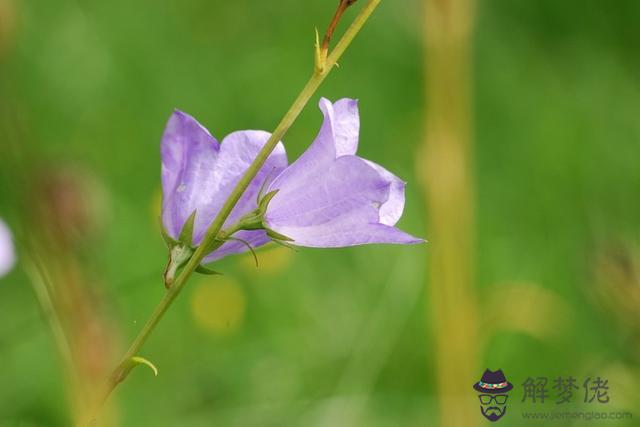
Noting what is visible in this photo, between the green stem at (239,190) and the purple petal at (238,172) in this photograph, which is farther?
the purple petal at (238,172)

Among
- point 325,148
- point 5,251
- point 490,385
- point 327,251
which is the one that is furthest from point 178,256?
point 327,251

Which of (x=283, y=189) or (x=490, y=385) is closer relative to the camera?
(x=283, y=189)

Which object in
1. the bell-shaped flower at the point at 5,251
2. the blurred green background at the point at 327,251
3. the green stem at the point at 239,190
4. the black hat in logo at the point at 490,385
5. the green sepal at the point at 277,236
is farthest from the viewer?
the blurred green background at the point at 327,251

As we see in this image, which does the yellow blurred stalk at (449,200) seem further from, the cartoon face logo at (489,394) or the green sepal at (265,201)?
the green sepal at (265,201)

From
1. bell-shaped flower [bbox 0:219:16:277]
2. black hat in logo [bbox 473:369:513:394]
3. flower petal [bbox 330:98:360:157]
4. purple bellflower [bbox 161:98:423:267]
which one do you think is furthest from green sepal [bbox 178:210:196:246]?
black hat in logo [bbox 473:369:513:394]

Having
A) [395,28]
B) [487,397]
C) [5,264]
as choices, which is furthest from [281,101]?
[5,264]

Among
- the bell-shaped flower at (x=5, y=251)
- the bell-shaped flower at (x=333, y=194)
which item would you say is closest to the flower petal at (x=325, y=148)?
the bell-shaped flower at (x=333, y=194)

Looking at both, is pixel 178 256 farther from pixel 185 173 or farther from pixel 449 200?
pixel 449 200

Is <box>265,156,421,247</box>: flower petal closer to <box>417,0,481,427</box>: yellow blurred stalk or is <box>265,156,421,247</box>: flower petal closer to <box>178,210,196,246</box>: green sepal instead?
<box>178,210,196,246</box>: green sepal
